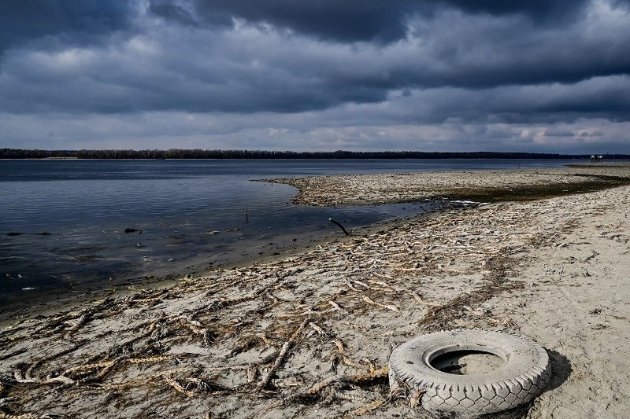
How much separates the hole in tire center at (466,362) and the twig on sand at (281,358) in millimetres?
2435

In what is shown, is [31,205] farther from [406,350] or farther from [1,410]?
[406,350]

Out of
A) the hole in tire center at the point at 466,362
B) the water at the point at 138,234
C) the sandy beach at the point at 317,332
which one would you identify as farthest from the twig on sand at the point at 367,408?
the water at the point at 138,234

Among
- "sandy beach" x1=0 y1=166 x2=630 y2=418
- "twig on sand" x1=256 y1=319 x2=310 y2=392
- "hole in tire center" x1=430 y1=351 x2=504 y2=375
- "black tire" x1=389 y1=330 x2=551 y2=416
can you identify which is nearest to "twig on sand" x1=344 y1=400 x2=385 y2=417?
"sandy beach" x1=0 y1=166 x2=630 y2=418

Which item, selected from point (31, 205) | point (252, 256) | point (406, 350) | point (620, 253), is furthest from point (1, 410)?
point (31, 205)

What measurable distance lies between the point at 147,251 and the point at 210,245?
284 centimetres

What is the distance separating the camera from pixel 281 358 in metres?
7.10

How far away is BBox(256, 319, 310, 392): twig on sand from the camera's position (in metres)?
6.36

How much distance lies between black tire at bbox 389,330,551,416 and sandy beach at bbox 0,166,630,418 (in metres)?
0.23

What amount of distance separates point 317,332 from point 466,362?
2767mm

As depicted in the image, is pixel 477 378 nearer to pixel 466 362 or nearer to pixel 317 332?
pixel 466 362

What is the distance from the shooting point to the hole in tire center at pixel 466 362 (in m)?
6.32

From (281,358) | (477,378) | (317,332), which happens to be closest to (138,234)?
(317,332)

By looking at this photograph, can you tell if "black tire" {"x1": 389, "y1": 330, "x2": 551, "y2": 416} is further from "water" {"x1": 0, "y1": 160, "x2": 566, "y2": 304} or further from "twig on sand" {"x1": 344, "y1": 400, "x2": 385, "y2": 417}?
"water" {"x1": 0, "y1": 160, "x2": 566, "y2": 304}

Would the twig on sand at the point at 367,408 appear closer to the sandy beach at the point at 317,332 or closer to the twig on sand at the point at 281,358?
the sandy beach at the point at 317,332
